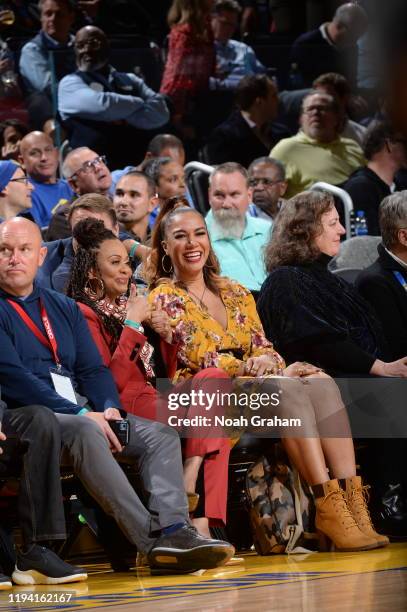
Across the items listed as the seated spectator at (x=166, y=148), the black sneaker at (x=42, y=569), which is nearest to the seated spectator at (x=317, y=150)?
the seated spectator at (x=166, y=148)

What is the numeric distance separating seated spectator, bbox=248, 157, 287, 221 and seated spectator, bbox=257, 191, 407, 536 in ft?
6.79

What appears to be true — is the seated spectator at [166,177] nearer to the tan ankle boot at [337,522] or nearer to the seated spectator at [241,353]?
the seated spectator at [241,353]

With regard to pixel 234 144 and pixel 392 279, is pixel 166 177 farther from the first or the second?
pixel 392 279

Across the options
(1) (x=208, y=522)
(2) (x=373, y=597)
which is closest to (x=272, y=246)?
(1) (x=208, y=522)

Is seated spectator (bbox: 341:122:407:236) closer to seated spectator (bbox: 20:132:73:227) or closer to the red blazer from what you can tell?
seated spectator (bbox: 20:132:73:227)

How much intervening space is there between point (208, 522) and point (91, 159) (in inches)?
113

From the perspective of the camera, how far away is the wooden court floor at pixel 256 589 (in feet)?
7.67

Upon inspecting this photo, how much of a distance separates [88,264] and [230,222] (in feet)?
5.91

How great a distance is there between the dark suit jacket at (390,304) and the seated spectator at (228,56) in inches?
128

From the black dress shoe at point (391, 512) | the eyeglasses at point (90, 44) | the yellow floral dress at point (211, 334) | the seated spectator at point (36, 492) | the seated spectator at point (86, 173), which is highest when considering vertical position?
the eyeglasses at point (90, 44)

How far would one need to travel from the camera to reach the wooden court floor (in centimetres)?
234

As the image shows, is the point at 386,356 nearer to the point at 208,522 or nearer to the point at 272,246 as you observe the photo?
the point at 272,246

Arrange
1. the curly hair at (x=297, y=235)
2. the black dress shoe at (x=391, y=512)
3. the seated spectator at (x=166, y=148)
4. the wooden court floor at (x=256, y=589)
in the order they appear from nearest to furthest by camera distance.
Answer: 1. the wooden court floor at (x=256, y=589)
2. the black dress shoe at (x=391, y=512)
3. the curly hair at (x=297, y=235)
4. the seated spectator at (x=166, y=148)

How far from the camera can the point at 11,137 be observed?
6.56 m
